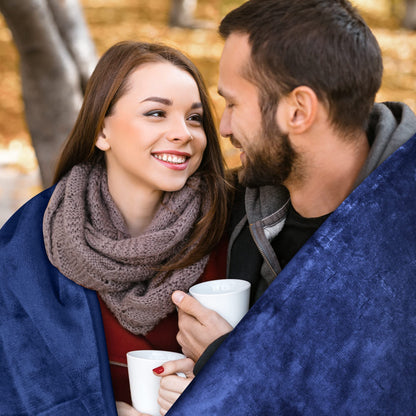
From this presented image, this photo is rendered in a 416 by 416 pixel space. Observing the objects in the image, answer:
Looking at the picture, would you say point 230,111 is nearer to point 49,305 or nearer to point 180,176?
point 180,176

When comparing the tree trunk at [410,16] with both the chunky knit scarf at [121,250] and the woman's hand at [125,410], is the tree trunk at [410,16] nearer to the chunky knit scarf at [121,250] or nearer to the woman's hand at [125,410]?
the chunky knit scarf at [121,250]

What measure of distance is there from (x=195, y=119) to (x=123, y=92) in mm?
306

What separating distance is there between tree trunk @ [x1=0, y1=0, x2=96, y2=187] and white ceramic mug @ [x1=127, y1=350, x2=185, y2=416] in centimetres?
199

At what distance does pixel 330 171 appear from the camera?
6.11 ft

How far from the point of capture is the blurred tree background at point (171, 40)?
26.3ft

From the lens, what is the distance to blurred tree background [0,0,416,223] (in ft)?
26.3

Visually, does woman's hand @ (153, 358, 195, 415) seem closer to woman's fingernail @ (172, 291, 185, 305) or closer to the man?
the man

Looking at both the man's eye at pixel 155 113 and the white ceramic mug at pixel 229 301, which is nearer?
the white ceramic mug at pixel 229 301

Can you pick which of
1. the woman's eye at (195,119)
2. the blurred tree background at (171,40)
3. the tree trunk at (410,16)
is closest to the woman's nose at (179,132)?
the woman's eye at (195,119)

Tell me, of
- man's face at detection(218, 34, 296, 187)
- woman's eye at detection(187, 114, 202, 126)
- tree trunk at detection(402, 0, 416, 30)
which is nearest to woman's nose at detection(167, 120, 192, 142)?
woman's eye at detection(187, 114, 202, 126)

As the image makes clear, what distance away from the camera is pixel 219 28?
1925 mm

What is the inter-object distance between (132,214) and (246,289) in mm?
728

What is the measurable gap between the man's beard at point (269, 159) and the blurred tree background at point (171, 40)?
4458mm

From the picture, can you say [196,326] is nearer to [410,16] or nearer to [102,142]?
[102,142]
